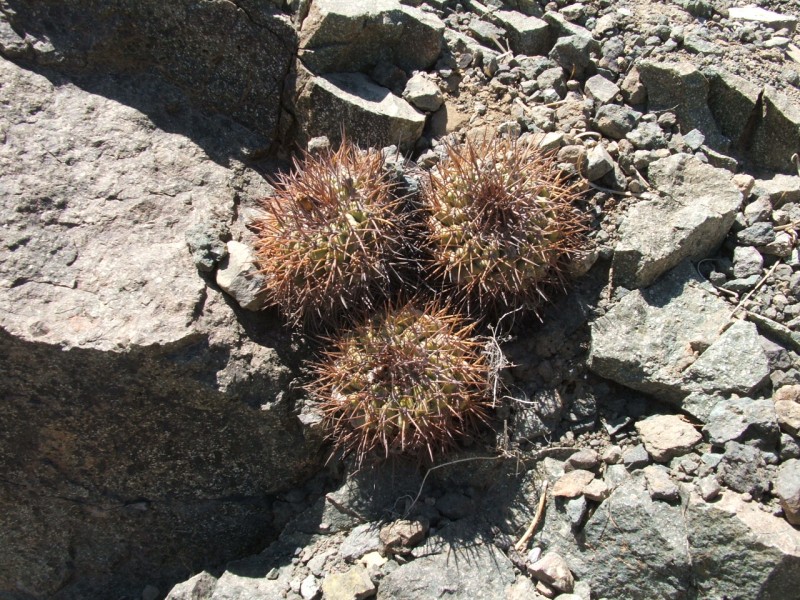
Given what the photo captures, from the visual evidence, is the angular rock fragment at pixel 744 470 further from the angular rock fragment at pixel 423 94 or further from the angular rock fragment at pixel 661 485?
the angular rock fragment at pixel 423 94

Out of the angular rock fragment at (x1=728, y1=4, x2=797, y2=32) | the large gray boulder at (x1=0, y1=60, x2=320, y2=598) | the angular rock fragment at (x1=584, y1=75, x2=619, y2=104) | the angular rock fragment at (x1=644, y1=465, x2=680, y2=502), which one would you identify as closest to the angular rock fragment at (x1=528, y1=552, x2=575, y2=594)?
the angular rock fragment at (x1=644, y1=465, x2=680, y2=502)

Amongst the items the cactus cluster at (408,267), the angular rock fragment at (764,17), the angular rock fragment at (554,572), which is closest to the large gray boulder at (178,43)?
the cactus cluster at (408,267)

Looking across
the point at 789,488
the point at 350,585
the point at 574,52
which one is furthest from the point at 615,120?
the point at 350,585

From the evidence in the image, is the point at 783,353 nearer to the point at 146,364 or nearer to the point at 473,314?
the point at 473,314

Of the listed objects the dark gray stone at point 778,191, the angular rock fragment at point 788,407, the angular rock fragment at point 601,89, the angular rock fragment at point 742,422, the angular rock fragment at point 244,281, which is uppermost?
the angular rock fragment at point 601,89

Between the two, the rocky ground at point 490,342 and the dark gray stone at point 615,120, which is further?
the dark gray stone at point 615,120

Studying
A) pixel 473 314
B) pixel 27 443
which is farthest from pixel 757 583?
pixel 27 443

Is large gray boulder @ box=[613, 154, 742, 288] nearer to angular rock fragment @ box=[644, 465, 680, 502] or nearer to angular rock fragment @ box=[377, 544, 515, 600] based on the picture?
angular rock fragment @ box=[644, 465, 680, 502]
